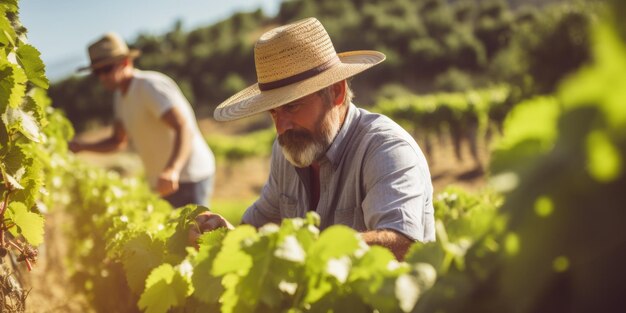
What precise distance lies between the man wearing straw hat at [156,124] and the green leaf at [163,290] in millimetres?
3157

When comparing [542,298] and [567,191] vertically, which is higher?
[567,191]

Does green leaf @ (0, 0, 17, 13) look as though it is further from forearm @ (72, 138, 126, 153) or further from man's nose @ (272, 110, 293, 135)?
forearm @ (72, 138, 126, 153)

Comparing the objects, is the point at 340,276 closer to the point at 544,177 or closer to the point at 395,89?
the point at 544,177

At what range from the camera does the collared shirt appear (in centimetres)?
258

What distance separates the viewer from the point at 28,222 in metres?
2.86

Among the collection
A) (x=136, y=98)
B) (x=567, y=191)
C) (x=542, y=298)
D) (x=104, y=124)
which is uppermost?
(x=567, y=191)

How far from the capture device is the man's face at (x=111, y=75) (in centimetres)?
617

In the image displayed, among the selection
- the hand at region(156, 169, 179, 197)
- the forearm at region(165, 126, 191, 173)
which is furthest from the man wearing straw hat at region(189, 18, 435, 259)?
the forearm at region(165, 126, 191, 173)

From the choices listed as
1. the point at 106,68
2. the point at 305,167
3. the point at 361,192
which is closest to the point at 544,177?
the point at 361,192

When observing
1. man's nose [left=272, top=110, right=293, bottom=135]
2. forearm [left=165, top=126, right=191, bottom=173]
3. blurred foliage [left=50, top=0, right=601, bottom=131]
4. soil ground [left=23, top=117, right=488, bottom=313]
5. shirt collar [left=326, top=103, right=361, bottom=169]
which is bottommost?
blurred foliage [left=50, top=0, right=601, bottom=131]

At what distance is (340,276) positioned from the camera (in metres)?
1.59

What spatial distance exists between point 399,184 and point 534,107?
1547mm

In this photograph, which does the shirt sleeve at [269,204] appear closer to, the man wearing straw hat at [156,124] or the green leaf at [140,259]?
the green leaf at [140,259]

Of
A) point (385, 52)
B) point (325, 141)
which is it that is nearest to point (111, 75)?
point (325, 141)
